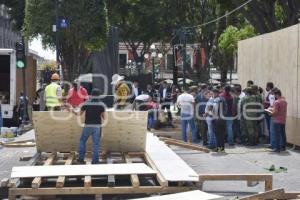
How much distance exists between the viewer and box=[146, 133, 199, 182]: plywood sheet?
408 inches

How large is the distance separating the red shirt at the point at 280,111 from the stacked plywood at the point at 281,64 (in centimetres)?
72

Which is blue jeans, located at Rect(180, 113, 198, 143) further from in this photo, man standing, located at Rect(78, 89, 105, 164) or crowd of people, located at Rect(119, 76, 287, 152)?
man standing, located at Rect(78, 89, 105, 164)

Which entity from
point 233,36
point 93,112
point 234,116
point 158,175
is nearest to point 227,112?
point 234,116

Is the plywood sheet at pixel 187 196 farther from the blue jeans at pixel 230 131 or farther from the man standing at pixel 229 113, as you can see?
the blue jeans at pixel 230 131

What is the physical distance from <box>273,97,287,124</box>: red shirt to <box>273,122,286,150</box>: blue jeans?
0.16m

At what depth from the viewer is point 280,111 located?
16.5m

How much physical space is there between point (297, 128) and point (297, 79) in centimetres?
125

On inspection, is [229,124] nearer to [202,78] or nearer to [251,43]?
[251,43]

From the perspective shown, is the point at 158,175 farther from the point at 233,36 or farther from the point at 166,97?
the point at 233,36

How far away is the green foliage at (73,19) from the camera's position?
33094 millimetres

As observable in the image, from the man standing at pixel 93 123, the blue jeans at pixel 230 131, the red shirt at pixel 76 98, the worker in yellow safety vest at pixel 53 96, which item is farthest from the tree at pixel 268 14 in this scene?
the man standing at pixel 93 123

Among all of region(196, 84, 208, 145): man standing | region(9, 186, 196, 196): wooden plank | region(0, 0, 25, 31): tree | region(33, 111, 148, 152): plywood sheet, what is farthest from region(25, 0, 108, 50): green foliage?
region(9, 186, 196, 196): wooden plank

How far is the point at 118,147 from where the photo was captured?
1461cm

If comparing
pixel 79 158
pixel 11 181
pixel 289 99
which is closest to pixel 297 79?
pixel 289 99
